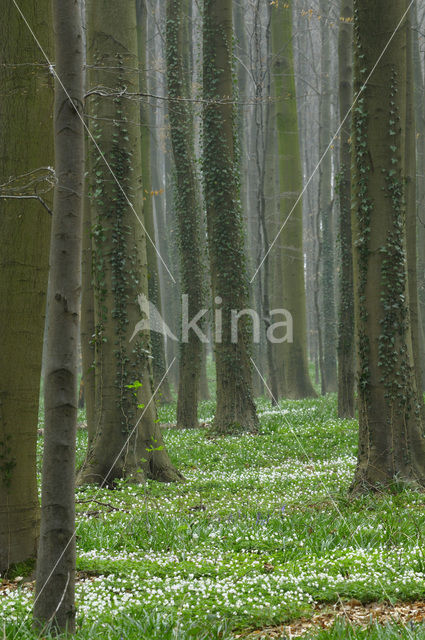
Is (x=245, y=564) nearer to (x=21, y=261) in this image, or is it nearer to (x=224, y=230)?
(x=21, y=261)

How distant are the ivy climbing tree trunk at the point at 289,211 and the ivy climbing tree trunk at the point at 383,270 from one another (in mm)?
11395

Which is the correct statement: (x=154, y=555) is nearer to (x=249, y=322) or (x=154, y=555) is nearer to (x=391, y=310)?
(x=391, y=310)

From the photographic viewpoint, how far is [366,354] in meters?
7.55

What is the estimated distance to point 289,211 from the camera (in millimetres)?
19188

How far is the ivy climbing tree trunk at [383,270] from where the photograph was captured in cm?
743

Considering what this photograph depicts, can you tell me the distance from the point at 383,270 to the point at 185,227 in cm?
788

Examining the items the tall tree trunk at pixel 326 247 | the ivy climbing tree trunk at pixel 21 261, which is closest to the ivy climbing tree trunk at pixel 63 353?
the ivy climbing tree trunk at pixel 21 261

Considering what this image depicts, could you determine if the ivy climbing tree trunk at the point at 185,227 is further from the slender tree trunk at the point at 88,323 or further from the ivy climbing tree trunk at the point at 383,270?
the ivy climbing tree trunk at the point at 383,270

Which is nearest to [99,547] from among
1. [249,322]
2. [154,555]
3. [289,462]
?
[154,555]

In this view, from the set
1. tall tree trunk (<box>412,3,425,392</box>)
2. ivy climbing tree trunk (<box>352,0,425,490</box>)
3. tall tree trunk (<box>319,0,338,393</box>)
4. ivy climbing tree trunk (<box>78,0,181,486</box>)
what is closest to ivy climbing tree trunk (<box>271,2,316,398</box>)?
tall tree trunk (<box>412,3,425,392</box>)

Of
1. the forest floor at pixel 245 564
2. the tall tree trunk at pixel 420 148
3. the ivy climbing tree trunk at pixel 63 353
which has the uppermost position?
the tall tree trunk at pixel 420 148

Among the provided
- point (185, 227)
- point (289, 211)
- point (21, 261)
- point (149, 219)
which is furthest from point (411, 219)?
point (21, 261)

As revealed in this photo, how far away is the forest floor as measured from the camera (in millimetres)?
4016

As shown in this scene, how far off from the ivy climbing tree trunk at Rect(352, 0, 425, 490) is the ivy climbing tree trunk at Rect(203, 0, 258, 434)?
5243mm
